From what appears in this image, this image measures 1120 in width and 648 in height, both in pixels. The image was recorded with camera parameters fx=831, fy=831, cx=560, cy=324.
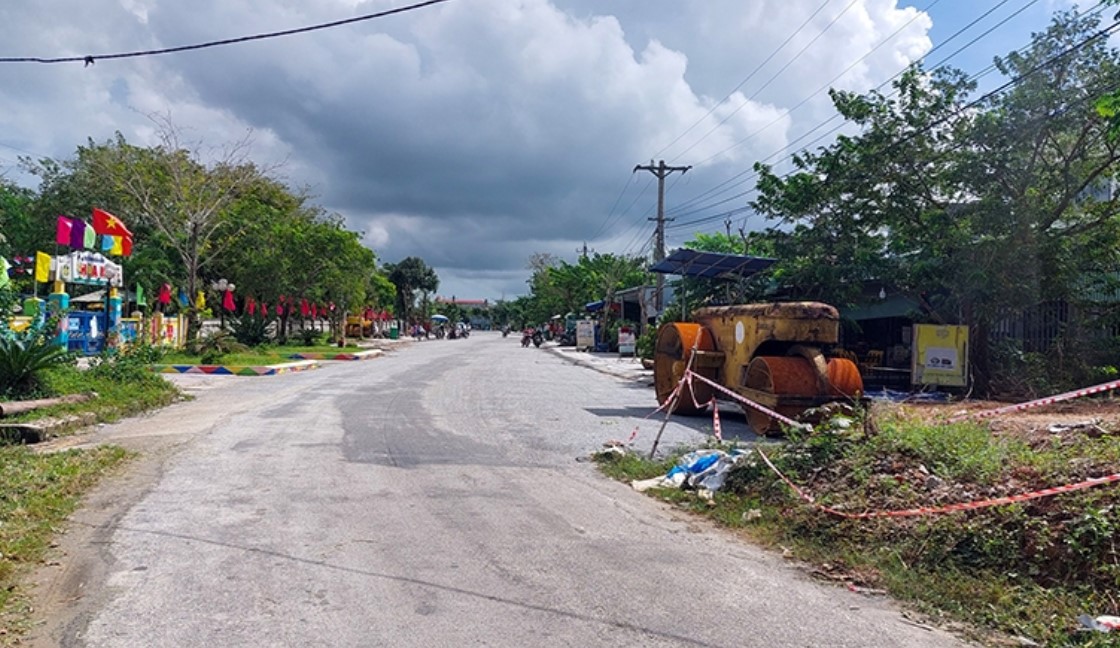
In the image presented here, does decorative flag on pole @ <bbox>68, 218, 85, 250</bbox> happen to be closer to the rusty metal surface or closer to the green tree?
the rusty metal surface

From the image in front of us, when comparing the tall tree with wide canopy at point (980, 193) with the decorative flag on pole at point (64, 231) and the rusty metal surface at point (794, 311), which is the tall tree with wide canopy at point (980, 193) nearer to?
the rusty metal surface at point (794, 311)

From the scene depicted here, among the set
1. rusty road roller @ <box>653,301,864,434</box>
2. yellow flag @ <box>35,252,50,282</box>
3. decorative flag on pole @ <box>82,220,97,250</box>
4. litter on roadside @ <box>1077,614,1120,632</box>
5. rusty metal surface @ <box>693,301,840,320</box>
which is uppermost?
decorative flag on pole @ <box>82,220,97,250</box>

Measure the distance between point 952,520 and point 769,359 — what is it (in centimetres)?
633

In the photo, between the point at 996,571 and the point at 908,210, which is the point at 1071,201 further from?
the point at 996,571

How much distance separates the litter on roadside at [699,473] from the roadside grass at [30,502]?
5.27 metres

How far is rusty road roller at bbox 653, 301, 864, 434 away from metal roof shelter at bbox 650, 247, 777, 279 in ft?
15.1

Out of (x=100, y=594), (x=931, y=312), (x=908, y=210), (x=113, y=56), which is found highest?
(x=113, y=56)

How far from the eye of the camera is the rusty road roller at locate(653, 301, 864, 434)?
11.8 metres

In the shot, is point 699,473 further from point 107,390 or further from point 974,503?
point 107,390

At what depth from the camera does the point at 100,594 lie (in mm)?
4957

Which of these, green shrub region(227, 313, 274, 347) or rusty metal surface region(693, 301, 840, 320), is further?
green shrub region(227, 313, 274, 347)

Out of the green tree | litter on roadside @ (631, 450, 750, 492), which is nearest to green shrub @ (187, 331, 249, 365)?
litter on roadside @ (631, 450, 750, 492)

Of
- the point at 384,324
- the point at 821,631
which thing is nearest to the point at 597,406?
the point at 821,631

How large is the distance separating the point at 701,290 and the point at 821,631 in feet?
66.1
